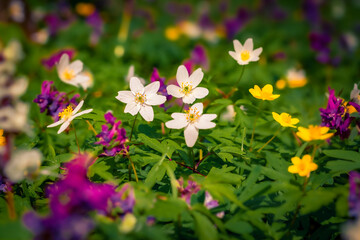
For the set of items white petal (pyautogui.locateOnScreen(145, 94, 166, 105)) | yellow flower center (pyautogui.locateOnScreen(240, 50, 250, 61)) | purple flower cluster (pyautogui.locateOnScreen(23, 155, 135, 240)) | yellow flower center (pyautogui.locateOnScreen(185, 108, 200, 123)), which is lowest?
purple flower cluster (pyautogui.locateOnScreen(23, 155, 135, 240))

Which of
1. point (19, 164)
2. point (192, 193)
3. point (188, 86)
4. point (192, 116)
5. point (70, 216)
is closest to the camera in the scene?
point (70, 216)

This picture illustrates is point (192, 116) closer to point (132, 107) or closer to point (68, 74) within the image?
point (132, 107)

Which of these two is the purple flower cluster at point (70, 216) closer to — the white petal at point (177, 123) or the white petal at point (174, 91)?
the white petal at point (177, 123)

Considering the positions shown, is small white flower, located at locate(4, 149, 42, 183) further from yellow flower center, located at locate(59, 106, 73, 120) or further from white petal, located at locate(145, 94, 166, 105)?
white petal, located at locate(145, 94, 166, 105)

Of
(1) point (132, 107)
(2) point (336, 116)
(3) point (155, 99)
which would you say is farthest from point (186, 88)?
(2) point (336, 116)

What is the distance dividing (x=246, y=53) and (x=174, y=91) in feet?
1.91

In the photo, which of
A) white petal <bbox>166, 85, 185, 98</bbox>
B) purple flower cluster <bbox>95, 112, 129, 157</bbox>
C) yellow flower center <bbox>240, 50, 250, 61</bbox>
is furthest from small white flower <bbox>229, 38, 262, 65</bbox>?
purple flower cluster <bbox>95, 112, 129, 157</bbox>

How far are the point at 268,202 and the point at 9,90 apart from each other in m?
1.23

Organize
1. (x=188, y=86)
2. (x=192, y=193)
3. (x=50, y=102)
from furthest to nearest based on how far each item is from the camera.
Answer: (x=50, y=102) → (x=188, y=86) → (x=192, y=193)

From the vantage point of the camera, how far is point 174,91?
136 centimetres

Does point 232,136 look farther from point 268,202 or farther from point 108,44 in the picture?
point 108,44

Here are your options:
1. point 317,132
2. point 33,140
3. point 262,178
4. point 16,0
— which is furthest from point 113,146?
point 16,0

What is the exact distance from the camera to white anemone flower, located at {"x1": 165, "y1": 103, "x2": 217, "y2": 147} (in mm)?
1255

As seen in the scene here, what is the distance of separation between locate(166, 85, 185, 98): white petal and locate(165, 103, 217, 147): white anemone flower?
106 millimetres
